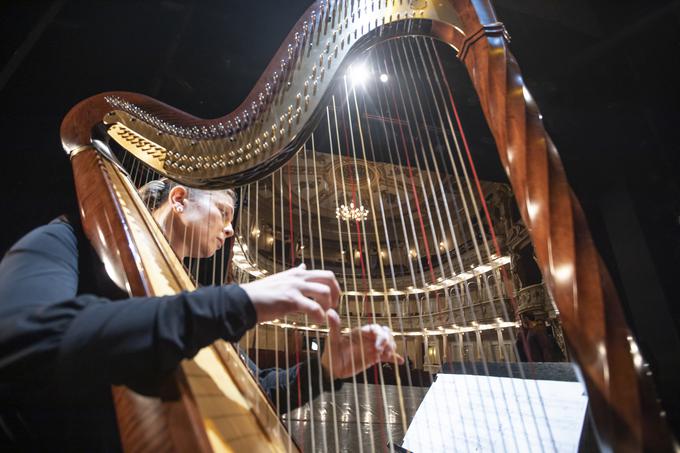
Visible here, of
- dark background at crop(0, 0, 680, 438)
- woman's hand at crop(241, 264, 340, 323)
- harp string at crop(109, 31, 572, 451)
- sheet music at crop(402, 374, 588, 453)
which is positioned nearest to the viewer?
woman's hand at crop(241, 264, 340, 323)

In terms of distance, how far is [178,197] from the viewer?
4.81 feet

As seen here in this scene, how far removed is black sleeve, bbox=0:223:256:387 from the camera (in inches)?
18.3

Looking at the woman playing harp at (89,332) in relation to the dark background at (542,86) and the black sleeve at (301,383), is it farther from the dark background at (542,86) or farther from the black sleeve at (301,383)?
the dark background at (542,86)

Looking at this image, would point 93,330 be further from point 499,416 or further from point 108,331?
point 499,416

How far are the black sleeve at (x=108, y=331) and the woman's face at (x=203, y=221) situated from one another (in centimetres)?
86

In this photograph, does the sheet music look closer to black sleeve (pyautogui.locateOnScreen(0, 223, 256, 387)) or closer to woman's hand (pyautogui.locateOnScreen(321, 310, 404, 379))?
woman's hand (pyautogui.locateOnScreen(321, 310, 404, 379))

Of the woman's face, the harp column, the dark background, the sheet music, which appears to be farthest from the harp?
the dark background

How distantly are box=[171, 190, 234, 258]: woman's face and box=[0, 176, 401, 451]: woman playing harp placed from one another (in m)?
0.62

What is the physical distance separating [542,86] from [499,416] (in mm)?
3391

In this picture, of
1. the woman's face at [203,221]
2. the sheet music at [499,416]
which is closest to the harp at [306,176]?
the sheet music at [499,416]

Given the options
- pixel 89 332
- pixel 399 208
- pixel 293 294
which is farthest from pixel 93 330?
pixel 399 208

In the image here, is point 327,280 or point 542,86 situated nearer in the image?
point 327,280

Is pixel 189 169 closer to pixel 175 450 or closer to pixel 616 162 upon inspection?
pixel 175 450

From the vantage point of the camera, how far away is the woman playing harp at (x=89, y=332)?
467mm
